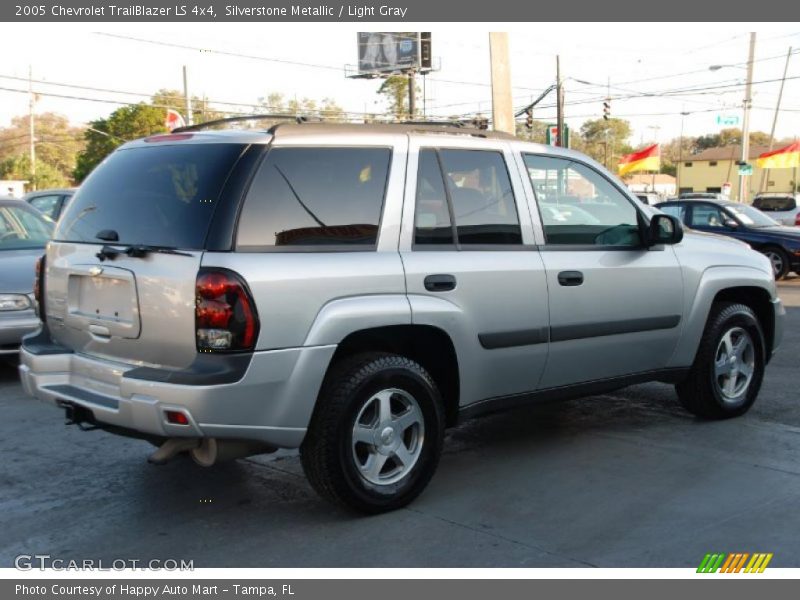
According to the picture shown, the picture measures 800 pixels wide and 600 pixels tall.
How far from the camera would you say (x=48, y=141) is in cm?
8019

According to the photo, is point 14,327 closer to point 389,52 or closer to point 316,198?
point 316,198

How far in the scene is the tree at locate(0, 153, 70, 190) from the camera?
2499 inches

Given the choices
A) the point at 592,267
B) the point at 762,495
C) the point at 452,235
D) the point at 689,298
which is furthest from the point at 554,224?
the point at 762,495

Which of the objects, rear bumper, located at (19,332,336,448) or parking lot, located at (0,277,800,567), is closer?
rear bumper, located at (19,332,336,448)

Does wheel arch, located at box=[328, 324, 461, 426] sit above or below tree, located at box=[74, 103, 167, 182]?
below

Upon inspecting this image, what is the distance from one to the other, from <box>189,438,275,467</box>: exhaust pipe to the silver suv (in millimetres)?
16

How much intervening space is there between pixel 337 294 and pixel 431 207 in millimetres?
842

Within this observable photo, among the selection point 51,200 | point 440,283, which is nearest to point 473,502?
point 440,283

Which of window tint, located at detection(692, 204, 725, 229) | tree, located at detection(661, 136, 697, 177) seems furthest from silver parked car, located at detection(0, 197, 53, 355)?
tree, located at detection(661, 136, 697, 177)

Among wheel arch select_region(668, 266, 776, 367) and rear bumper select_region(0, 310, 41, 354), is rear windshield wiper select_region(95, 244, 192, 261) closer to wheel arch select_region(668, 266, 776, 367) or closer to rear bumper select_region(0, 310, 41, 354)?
wheel arch select_region(668, 266, 776, 367)

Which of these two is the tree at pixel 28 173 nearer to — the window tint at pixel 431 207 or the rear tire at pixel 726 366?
the rear tire at pixel 726 366

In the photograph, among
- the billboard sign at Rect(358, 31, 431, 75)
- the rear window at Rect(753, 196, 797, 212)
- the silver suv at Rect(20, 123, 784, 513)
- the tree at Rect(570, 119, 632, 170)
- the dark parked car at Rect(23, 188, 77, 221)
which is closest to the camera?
the silver suv at Rect(20, 123, 784, 513)

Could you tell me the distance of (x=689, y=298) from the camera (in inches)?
236

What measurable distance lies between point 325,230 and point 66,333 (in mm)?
1471
